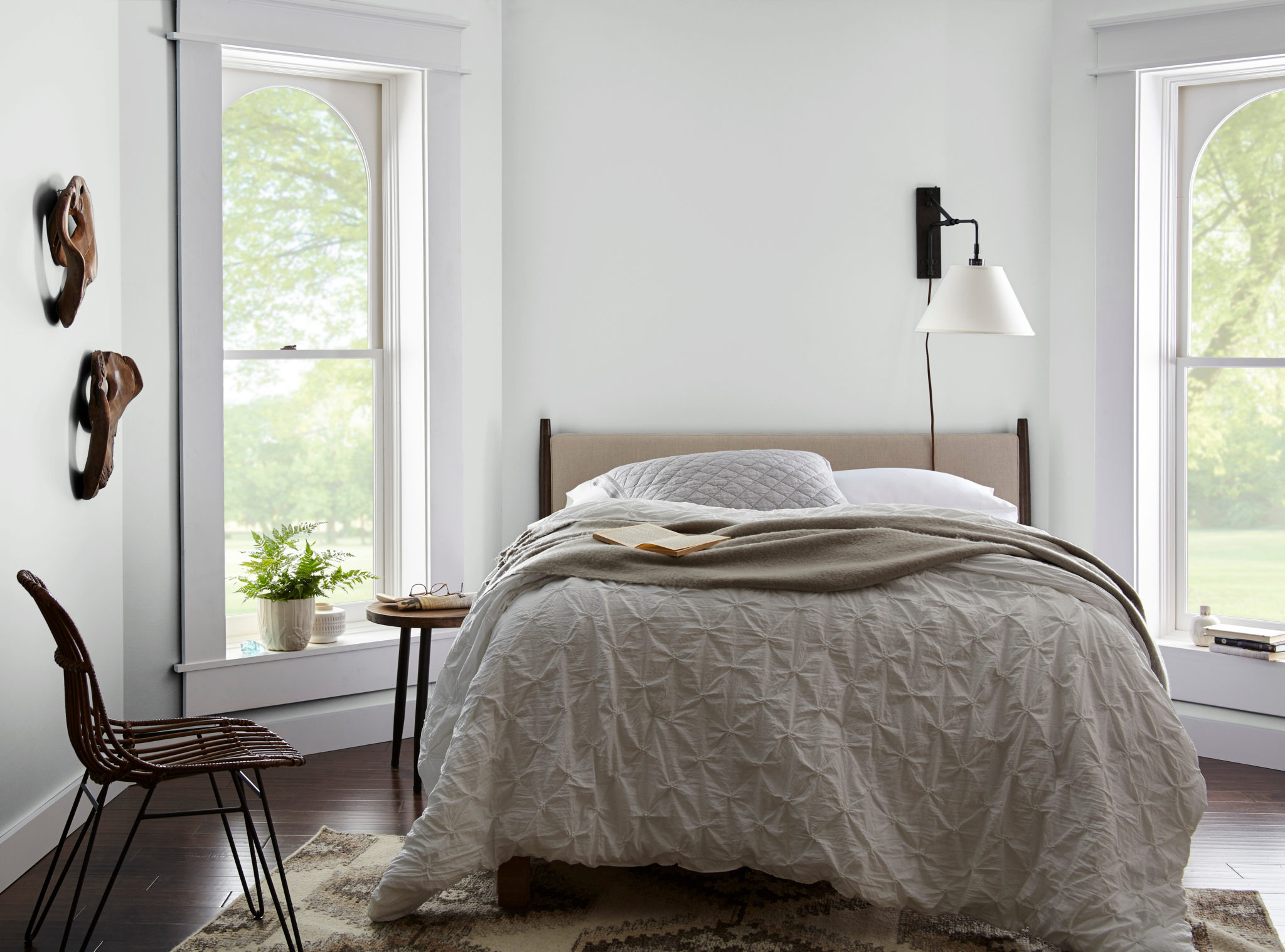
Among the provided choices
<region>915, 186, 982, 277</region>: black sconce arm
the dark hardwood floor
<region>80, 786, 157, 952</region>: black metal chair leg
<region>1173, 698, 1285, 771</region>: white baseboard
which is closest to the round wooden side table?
the dark hardwood floor

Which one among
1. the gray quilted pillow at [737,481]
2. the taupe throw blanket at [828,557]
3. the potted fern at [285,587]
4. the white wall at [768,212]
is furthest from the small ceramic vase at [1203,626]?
the potted fern at [285,587]

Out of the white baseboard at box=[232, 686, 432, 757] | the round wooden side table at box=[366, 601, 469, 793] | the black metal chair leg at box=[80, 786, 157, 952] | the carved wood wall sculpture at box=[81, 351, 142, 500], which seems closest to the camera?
the black metal chair leg at box=[80, 786, 157, 952]

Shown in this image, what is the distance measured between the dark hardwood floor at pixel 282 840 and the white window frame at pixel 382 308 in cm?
37

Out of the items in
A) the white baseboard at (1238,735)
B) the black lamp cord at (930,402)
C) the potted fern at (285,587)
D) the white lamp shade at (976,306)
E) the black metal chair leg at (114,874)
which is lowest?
the white baseboard at (1238,735)

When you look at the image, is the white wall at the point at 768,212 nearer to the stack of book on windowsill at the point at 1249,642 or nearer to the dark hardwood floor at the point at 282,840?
the stack of book on windowsill at the point at 1249,642

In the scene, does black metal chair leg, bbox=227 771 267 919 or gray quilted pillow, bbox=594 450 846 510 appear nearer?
black metal chair leg, bbox=227 771 267 919

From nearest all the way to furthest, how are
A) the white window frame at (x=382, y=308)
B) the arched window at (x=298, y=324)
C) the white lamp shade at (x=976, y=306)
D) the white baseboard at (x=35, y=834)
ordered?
1. the white baseboard at (x=35, y=834)
2. the white window frame at (x=382, y=308)
3. the white lamp shade at (x=976, y=306)
4. the arched window at (x=298, y=324)

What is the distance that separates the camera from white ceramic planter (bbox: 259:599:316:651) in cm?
358

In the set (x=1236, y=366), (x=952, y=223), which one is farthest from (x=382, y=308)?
(x=1236, y=366)

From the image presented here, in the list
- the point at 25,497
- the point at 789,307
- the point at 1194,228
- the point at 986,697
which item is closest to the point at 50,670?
the point at 25,497

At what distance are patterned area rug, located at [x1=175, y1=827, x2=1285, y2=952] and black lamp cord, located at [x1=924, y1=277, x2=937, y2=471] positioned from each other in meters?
2.07

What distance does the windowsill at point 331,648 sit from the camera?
11.3 ft

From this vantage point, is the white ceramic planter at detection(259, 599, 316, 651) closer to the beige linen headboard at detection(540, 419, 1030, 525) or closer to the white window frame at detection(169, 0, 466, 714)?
the white window frame at detection(169, 0, 466, 714)

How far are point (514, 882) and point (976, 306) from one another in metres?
2.51
